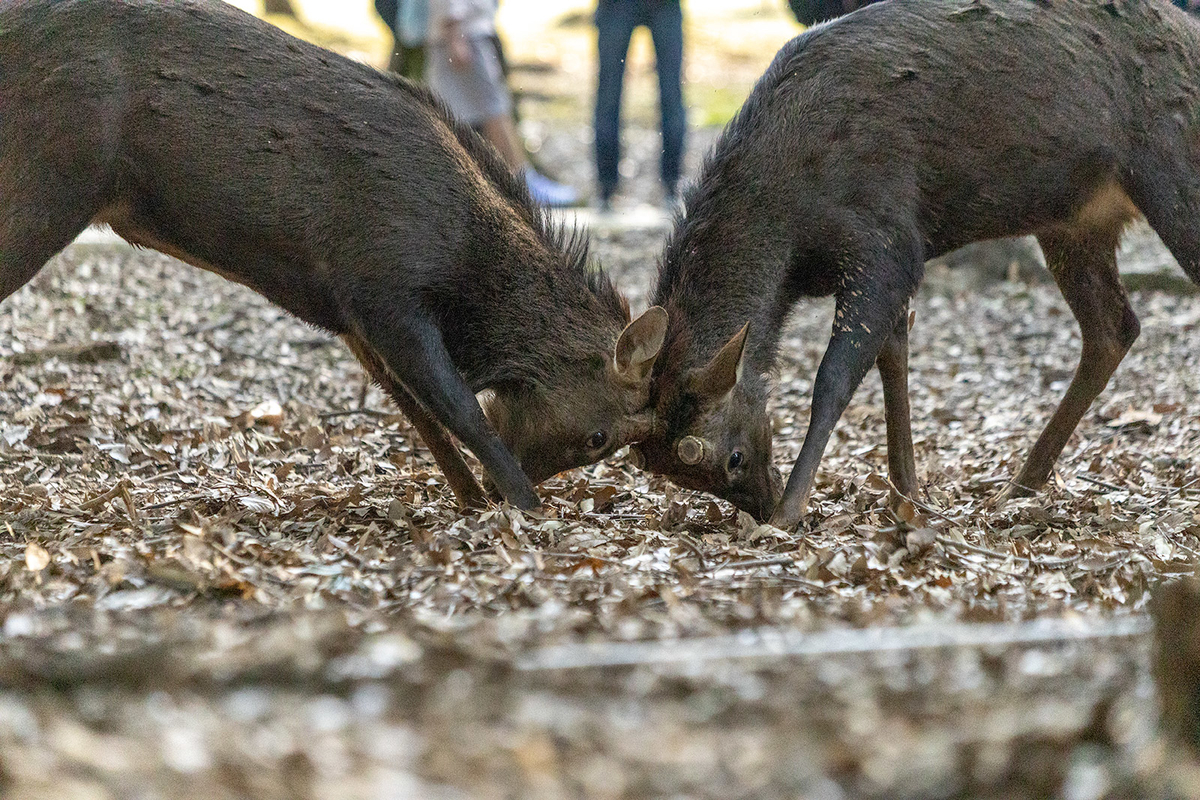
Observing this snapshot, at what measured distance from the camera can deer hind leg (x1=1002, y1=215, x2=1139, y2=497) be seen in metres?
6.21

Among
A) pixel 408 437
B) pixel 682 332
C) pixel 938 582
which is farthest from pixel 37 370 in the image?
pixel 938 582

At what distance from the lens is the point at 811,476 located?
5449 mm

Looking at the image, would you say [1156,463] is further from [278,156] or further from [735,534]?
[278,156]

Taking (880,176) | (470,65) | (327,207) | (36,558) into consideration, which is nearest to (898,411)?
(880,176)

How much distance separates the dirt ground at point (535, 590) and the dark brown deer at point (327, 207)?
0.59 metres

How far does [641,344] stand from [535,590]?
1531mm

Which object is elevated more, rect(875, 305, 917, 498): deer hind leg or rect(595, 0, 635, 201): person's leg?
rect(595, 0, 635, 201): person's leg

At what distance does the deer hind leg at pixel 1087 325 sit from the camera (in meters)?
6.21

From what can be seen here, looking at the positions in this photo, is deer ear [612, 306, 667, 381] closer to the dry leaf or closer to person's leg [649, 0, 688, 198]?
the dry leaf

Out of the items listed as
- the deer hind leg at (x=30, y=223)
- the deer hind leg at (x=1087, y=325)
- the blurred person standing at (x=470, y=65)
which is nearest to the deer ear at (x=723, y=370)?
the deer hind leg at (x=1087, y=325)

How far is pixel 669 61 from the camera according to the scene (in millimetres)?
11344

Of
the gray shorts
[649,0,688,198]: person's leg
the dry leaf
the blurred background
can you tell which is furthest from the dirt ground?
the blurred background

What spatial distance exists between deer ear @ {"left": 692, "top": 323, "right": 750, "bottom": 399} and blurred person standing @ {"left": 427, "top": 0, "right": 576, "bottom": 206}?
533cm

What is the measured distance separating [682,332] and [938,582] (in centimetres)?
168
